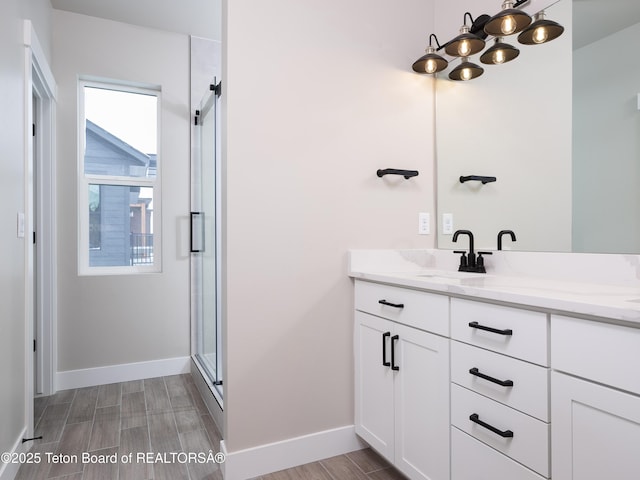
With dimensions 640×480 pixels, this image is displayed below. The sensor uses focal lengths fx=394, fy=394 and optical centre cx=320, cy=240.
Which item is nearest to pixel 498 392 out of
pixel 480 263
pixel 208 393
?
pixel 480 263

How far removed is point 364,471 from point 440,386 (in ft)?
2.27

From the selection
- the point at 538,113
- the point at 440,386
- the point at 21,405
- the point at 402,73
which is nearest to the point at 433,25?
the point at 402,73

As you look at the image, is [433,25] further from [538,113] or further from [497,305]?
[497,305]

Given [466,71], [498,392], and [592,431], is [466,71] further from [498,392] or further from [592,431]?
[592,431]

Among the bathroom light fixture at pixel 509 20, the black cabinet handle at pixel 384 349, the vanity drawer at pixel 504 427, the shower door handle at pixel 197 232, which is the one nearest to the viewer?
the vanity drawer at pixel 504 427

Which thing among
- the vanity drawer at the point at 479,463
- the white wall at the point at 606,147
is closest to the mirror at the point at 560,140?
the white wall at the point at 606,147

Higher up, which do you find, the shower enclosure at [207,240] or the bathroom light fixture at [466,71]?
the bathroom light fixture at [466,71]

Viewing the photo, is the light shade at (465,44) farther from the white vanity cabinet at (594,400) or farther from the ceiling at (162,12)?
the ceiling at (162,12)

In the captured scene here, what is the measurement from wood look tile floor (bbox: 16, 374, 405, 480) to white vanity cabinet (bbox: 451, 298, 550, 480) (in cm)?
65

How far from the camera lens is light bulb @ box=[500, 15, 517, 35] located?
1604mm

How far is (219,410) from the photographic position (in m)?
2.18

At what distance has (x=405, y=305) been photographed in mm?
1627

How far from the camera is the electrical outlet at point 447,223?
2.20 meters

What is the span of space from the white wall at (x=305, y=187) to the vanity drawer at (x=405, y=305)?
0.50ft
